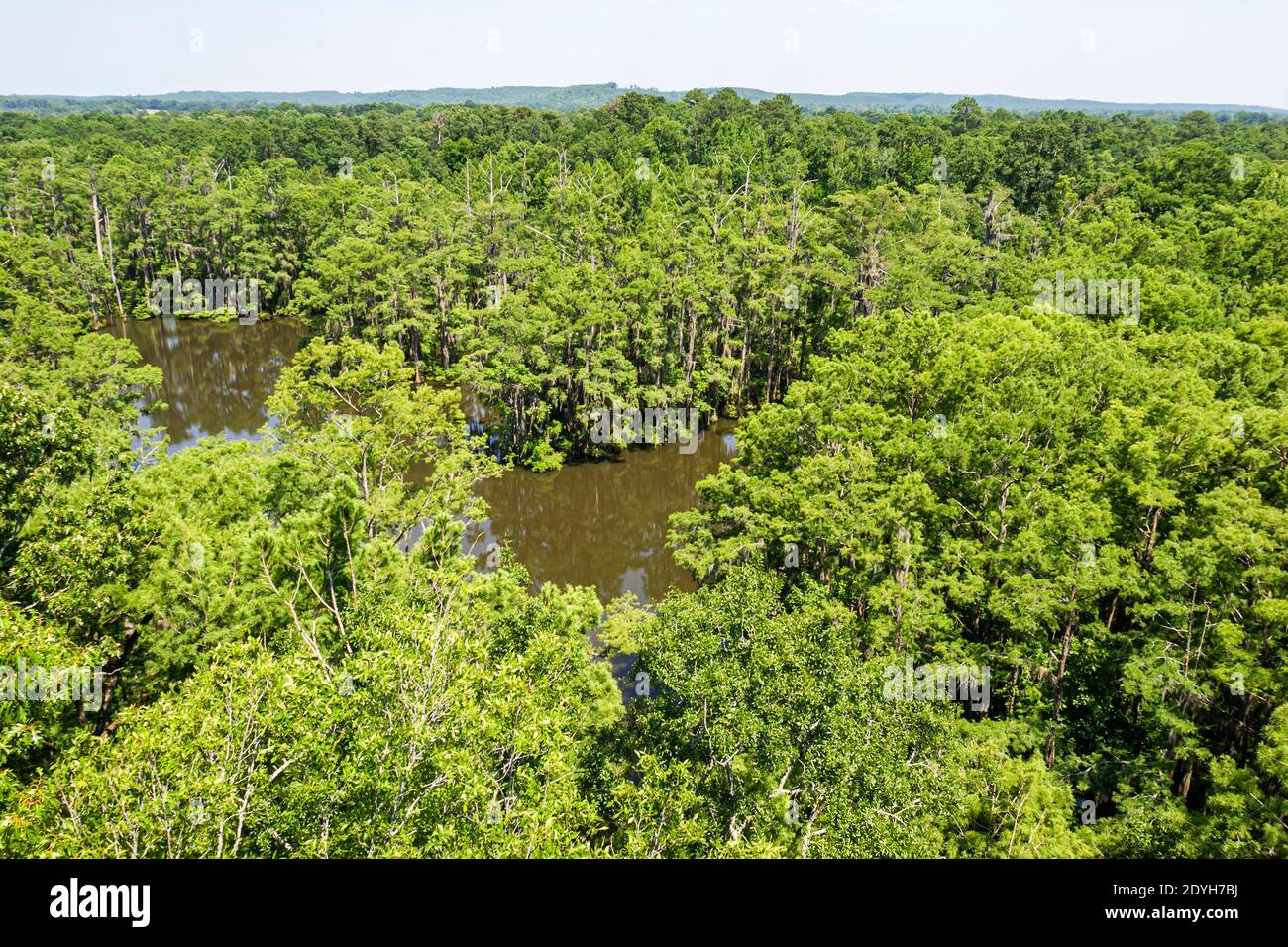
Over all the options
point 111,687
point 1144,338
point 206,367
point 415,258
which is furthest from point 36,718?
point 206,367

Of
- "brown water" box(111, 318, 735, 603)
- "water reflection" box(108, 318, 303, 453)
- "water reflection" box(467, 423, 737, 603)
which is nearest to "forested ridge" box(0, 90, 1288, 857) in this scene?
"water reflection" box(467, 423, 737, 603)

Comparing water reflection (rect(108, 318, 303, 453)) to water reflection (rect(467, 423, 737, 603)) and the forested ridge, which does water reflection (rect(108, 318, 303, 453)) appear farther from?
water reflection (rect(467, 423, 737, 603))

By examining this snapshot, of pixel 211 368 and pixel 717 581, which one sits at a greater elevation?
pixel 211 368

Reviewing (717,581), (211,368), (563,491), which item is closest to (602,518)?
(563,491)

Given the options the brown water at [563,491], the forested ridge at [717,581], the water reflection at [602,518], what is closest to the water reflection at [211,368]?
the brown water at [563,491]

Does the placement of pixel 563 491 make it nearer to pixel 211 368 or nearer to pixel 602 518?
pixel 602 518
